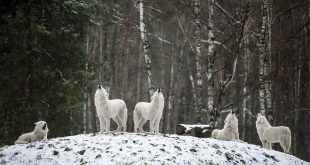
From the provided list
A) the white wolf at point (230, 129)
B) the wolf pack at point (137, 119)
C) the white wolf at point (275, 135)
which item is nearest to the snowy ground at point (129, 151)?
the wolf pack at point (137, 119)

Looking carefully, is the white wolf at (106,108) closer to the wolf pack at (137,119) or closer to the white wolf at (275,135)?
the wolf pack at (137,119)

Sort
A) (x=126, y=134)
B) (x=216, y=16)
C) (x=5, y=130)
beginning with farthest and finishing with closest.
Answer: (x=216, y=16)
(x=5, y=130)
(x=126, y=134)

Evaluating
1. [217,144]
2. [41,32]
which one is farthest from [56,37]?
[217,144]

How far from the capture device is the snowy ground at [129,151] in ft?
34.7

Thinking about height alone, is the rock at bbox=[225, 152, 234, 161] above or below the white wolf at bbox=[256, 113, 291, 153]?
below

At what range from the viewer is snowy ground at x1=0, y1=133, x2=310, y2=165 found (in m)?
10.6

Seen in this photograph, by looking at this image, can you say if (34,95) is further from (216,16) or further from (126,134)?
(216,16)

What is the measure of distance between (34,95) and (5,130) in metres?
1.83

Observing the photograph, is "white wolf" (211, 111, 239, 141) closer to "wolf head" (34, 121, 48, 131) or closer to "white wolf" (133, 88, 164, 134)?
"white wolf" (133, 88, 164, 134)

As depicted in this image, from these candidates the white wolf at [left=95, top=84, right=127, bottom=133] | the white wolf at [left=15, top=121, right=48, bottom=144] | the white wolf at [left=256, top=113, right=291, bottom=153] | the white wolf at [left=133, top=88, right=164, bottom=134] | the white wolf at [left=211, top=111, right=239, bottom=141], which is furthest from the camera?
the white wolf at [left=256, top=113, right=291, bottom=153]

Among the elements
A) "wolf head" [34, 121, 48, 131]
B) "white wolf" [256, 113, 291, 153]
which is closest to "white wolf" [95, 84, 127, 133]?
"wolf head" [34, 121, 48, 131]

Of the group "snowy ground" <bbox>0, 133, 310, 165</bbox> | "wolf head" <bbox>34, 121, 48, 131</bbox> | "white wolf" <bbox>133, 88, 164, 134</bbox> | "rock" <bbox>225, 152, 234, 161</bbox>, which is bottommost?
"rock" <bbox>225, 152, 234, 161</bbox>

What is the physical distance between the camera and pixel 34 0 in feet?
59.8

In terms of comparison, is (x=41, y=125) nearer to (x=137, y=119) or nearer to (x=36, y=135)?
(x=36, y=135)
